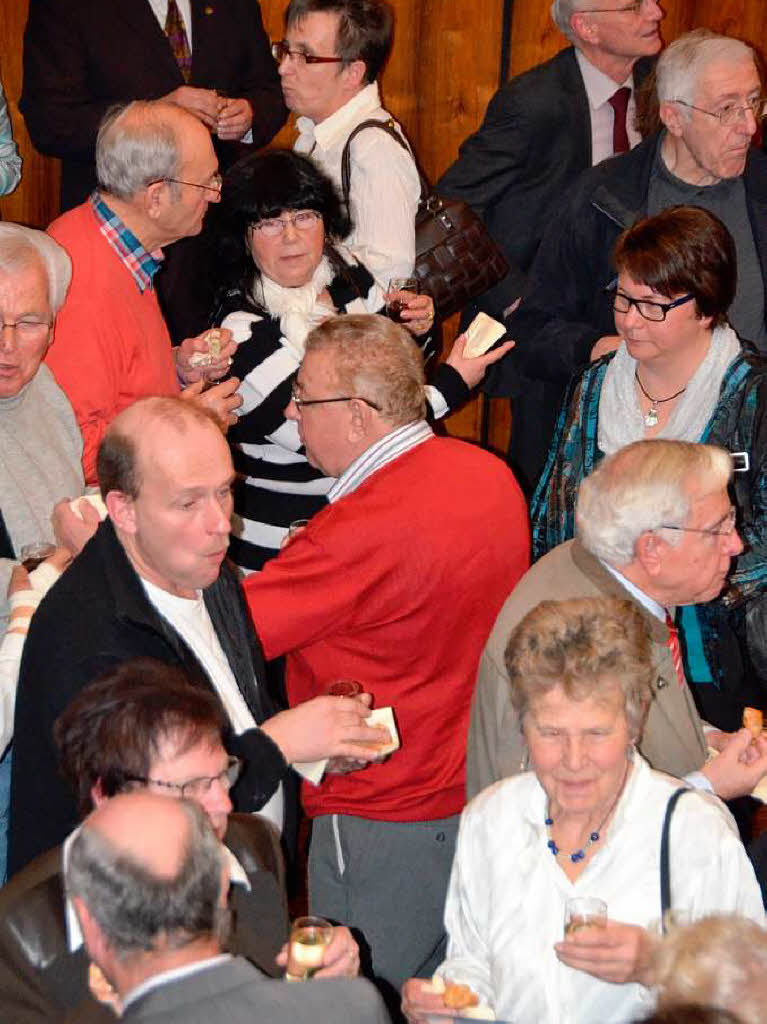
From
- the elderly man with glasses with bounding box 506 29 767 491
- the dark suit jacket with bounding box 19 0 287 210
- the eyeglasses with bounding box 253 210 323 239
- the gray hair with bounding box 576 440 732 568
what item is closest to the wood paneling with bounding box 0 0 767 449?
the dark suit jacket with bounding box 19 0 287 210

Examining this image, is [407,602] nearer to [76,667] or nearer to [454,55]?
[76,667]

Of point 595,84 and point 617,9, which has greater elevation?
point 617,9

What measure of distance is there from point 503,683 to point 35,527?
1220 mm

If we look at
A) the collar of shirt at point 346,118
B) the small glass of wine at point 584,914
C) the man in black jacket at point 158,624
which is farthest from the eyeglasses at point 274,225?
the small glass of wine at point 584,914

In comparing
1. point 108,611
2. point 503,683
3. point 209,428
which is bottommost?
point 503,683

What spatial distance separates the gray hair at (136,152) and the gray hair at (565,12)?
6.36 ft

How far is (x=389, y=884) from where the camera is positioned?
329cm

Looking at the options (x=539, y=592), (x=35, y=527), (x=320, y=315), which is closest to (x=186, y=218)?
(x=320, y=315)

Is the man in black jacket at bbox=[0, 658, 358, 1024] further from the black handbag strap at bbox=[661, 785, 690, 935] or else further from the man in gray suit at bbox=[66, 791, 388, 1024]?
the black handbag strap at bbox=[661, 785, 690, 935]

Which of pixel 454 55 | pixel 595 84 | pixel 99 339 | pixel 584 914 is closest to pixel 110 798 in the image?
pixel 584 914

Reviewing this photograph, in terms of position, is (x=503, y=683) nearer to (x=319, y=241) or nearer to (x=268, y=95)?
(x=319, y=241)

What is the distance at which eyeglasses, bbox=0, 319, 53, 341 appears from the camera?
3.43 meters

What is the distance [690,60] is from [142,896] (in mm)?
3570

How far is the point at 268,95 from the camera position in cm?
534
